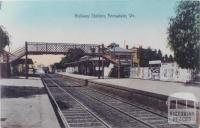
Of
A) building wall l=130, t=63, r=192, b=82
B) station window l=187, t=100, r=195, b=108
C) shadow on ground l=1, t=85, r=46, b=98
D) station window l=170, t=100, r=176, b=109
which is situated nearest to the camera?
station window l=187, t=100, r=195, b=108

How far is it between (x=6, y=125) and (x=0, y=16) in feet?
10.5

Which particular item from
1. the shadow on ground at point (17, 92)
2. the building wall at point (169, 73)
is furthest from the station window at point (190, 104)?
the building wall at point (169, 73)

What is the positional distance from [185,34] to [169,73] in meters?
13.0

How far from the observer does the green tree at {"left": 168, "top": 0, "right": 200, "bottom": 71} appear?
75.8ft

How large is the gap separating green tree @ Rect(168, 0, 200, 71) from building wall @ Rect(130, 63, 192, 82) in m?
7.25

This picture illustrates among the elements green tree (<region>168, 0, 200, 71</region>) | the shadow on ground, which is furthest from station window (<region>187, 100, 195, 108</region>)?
green tree (<region>168, 0, 200, 71</region>)

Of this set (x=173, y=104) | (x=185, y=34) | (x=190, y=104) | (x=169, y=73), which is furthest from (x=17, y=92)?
(x=169, y=73)

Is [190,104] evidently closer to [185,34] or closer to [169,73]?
[185,34]

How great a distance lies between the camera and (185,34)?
79.4 ft

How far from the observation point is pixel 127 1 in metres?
11.7

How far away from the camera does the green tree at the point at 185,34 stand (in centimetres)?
2309

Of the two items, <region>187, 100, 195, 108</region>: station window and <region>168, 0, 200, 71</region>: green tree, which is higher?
<region>168, 0, 200, 71</region>: green tree

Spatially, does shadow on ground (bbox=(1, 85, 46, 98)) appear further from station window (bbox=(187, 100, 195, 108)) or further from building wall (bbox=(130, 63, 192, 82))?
building wall (bbox=(130, 63, 192, 82))

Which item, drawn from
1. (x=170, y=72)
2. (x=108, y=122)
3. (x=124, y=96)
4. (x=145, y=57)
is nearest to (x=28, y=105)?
(x=108, y=122)
